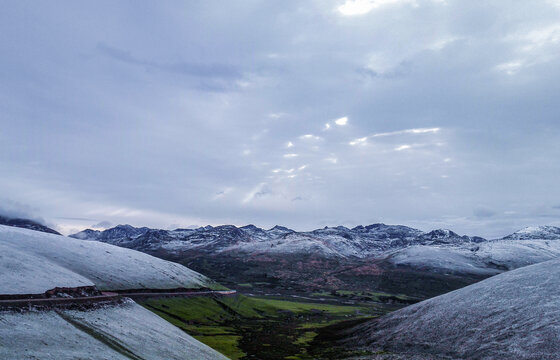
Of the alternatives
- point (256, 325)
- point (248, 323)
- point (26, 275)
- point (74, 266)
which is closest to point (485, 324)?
point (256, 325)

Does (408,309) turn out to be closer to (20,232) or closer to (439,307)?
(439,307)

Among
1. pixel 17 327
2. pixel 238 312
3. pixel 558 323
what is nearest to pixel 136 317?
pixel 17 327

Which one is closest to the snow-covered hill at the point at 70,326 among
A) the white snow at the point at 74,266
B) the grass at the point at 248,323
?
the white snow at the point at 74,266

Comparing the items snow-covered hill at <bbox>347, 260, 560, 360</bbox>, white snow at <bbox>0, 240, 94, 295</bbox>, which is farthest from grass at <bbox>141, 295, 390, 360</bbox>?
white snow at <bbox>0, 240, 94, 295</bbox>

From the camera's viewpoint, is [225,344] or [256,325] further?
[256,325]

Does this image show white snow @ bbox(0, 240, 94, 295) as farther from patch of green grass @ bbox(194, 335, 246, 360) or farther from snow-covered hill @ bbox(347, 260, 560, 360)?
snow-covered hill @ bbox(347, 260, 560, 360)

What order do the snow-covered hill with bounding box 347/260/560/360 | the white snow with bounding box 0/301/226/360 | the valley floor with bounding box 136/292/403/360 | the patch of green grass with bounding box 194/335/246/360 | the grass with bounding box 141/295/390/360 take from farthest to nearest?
1. the grass with bounding box 141/295/390/360
2. the valley floor with bounding box 136/292/403/360
3. the patch of green grass with bounding box 194/335/246/360
4. the snow-covered hill with bounding box 347/260/560/360
5. the white snow with bounding box 0/301/226/360

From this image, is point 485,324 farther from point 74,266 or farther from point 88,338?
point 74,266
